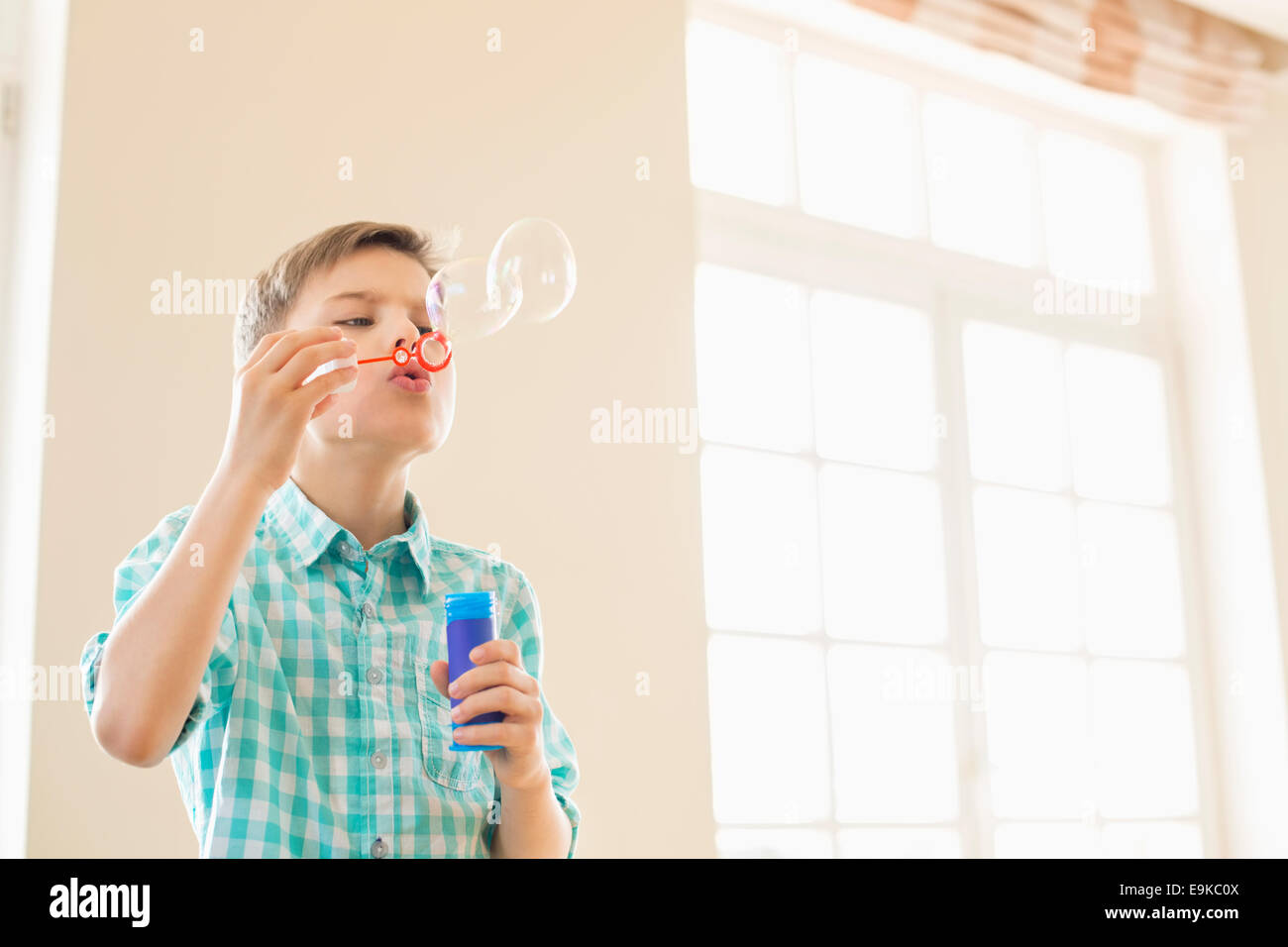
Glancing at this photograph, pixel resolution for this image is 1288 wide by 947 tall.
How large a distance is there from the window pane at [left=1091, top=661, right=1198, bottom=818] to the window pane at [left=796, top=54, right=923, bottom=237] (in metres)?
1.18

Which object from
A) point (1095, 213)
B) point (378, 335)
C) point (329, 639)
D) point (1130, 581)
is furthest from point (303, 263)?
point (1095, 213)

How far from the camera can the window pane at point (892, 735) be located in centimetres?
262

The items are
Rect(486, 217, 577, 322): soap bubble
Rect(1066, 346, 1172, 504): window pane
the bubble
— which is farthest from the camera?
Rect(1066, 346, 1172, 504): window pane

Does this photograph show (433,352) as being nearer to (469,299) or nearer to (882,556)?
(469,299)

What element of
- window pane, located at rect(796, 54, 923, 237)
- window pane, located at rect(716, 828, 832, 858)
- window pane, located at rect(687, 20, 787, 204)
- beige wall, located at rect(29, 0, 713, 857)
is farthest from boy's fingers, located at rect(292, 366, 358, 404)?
window pane, located at rect(796, 54, 923, 237)

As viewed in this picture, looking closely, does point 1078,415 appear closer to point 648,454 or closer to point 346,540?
point 648,454

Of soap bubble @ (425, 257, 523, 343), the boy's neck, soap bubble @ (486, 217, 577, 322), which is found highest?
soap bubble @ (486, 217, 577, 322)

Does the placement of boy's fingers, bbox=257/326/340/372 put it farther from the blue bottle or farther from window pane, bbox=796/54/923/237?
window pane, bbox=796/54/923/237

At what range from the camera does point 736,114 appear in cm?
275

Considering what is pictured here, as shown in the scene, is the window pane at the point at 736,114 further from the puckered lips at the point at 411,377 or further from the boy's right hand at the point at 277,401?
the boy's right hand at the point at 277,401

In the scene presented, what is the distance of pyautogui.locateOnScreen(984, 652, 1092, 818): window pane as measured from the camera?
2.83 m

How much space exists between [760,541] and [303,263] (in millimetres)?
1418

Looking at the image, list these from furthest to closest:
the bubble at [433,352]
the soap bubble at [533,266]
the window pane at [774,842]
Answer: the window pane at [774,842] < the soap bubble at [533,266] < the bubble at [433,352]

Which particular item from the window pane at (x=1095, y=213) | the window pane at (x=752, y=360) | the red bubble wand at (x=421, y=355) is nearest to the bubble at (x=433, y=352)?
the red bubble wand at (x=421, y=355)
